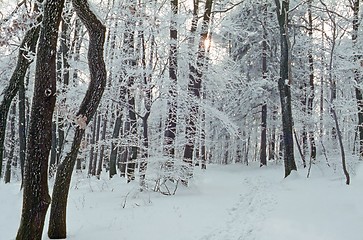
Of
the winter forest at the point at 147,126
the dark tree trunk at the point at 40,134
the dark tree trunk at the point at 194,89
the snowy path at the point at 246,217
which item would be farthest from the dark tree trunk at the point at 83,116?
the dark tree trunk at the point at 194,89

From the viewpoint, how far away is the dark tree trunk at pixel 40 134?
5102 millimetres

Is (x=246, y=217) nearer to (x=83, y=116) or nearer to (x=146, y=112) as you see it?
(x=83, y=116)

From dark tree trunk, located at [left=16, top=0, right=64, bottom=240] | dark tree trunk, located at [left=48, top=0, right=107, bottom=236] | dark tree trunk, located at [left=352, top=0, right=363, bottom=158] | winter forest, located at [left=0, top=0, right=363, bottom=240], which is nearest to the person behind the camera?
dark tree trunk, located at [left=16, top=0, right=64, bottom=240]

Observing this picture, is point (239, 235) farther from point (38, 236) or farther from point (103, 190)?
point (103, 190)

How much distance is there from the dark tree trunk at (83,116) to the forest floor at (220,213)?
424 millimetres

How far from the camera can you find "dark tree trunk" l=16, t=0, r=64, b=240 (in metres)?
5.10

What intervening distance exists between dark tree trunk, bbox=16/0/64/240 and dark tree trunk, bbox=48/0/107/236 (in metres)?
0.86

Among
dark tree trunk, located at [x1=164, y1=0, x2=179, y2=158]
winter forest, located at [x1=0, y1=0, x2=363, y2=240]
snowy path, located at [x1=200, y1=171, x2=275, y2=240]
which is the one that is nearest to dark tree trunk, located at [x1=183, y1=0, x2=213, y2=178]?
winter forest, located at [x1=0, y1=0, x2=363, y2=240]

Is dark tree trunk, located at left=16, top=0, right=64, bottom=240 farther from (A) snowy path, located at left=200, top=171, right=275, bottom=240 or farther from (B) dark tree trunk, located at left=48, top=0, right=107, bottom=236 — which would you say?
(A) snowy path, located at left=200, top=171, right=275, bottom=240

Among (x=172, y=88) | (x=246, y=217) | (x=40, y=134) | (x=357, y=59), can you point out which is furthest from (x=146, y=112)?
(x=357, y=59)

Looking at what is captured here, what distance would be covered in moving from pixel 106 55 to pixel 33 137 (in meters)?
7.79

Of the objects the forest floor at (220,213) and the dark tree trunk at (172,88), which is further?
the dark tree trunk at (172,88)

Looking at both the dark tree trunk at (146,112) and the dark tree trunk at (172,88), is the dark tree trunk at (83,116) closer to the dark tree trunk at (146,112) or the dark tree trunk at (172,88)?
the dark tree trunk at (146,112)

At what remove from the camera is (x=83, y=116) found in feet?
19.9
